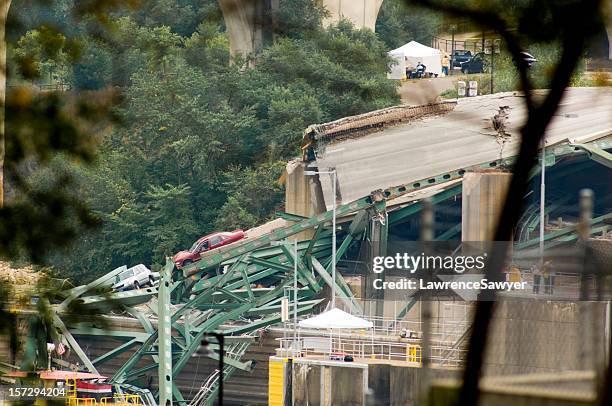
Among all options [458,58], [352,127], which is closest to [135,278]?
[352,127]

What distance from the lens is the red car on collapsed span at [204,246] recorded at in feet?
149

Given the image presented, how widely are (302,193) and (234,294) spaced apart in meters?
4.68

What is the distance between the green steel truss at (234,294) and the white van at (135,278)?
44 cm

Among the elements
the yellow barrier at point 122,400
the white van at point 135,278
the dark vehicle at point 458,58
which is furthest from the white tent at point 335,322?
the dark vehicle at point 458,58

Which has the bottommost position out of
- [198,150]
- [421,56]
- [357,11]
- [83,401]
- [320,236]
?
[83,401]

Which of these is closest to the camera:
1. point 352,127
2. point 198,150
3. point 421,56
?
point 352,127

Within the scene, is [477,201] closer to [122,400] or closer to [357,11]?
[122,400]

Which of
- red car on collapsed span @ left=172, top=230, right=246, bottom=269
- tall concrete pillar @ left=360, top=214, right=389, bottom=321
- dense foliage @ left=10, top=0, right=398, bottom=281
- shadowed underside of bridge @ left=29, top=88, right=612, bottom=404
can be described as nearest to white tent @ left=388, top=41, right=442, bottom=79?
dense foliage @ left=10, top=0, right=398, bottom=281

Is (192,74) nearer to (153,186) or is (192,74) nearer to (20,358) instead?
(153,186)

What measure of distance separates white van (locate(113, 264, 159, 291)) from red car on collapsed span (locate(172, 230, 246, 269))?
2.69 ft

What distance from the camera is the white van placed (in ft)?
143

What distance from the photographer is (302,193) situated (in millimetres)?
45344

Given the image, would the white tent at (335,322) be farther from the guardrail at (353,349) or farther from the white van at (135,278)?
the white van at (135,278)

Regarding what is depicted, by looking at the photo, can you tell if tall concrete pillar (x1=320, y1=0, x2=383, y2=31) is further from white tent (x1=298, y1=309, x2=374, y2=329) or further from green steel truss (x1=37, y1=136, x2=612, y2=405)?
white tent (x1=298, y1=309, x2=374, y2=329)
